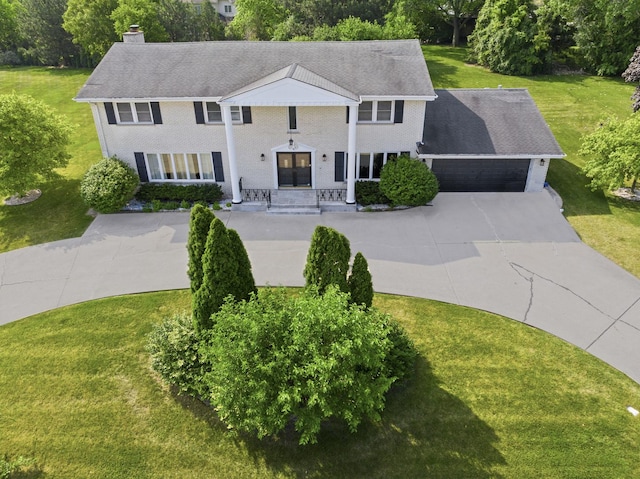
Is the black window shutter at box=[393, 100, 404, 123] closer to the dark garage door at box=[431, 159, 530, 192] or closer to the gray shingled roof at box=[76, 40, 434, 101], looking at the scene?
the gray shingled roof at box=[76, 40, 434, 101]

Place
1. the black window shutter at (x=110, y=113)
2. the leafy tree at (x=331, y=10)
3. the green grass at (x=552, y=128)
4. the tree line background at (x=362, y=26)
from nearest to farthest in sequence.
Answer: the green grass at (x=552, y=128) → the black window shutter at (x=110, y=113) → the tree line background at (x=362, y=26) → the leafy tree at (x=331, y=10)

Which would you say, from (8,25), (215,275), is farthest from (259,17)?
(215,275)

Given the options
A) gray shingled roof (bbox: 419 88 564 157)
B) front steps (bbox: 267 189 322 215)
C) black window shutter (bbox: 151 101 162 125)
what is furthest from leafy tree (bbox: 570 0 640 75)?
black window shutter (bbox: 151 101 162 125)

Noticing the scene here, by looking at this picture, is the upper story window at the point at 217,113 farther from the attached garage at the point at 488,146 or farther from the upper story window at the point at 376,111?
the attached garage at the point at 488,146

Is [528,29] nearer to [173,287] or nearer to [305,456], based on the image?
[173,287]

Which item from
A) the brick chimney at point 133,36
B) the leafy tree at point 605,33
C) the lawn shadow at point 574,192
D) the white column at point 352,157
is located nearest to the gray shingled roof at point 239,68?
the white column at point 352,157

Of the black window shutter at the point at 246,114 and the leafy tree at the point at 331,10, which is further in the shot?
the leafy tree at the point at 331,10

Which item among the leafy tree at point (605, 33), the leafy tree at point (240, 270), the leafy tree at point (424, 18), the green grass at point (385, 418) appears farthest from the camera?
the leafy tree at point (424, 18)
